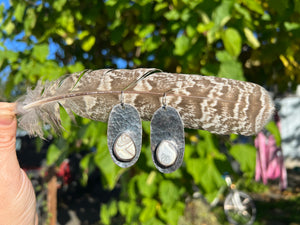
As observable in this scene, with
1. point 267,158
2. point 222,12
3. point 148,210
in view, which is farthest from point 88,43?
point 267,158

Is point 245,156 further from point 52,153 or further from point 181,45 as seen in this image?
point 52,153

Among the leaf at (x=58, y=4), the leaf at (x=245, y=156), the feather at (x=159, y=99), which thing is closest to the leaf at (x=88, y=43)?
the leaf at (x=58, y=4)

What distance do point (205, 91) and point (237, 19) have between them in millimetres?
828

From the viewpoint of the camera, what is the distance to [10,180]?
25.5 inches

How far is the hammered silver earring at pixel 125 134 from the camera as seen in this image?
609mm

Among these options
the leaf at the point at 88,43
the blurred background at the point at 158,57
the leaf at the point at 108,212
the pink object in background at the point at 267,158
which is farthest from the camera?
the pink object in background at the point at 267,158

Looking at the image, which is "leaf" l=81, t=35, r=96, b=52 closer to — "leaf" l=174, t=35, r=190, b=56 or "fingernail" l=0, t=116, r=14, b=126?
"leaf" l=174, t=35, r=190, b=56

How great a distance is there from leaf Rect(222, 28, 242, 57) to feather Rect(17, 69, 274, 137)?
2.12 feet

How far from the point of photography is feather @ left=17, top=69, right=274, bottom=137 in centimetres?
58

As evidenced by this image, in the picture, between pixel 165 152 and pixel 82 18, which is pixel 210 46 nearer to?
pixel 82 18

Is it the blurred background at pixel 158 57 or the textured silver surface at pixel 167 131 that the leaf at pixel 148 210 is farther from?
the textured silver surface at pixel 167 131

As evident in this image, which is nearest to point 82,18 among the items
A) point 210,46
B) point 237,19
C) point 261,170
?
point 210,46

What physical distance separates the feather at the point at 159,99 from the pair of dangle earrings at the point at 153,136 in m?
0.02

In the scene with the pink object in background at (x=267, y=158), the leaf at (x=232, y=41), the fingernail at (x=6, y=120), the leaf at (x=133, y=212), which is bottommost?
the leaf at (x=133, y=212)
